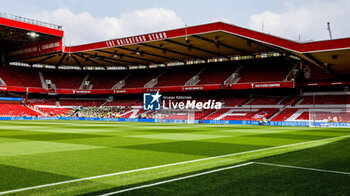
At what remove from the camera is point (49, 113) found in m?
64.1

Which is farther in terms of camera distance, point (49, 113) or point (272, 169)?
point (49, 113)

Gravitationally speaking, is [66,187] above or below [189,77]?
below

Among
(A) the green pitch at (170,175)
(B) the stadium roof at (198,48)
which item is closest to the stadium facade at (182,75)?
(B) the stadium roof at (198,48)

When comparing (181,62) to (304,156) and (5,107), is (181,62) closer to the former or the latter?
(5,107)

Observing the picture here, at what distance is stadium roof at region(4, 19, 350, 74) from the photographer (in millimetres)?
33938

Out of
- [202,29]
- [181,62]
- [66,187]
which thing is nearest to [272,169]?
[66,187]

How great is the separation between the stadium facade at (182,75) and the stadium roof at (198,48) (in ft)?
0.37

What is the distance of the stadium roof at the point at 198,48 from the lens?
3394 cm

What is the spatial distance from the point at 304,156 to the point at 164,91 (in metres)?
48.3

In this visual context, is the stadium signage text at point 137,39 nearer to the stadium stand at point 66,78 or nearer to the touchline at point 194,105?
the touchline at point 194,105

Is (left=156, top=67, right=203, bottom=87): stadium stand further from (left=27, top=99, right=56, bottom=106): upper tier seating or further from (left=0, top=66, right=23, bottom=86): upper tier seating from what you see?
(left=0, top=66, right=23, bottom=86): upper tier seating

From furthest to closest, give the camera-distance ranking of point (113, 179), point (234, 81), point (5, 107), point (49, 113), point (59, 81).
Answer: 1. point (59, 81)
2. point (49, 113)
3. point (5, 107)
4. point (234, 81)
5. point (113, 179)

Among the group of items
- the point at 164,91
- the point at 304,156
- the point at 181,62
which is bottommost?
the point at 304,156

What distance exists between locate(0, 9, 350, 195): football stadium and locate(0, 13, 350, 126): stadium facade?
0.76 ft
